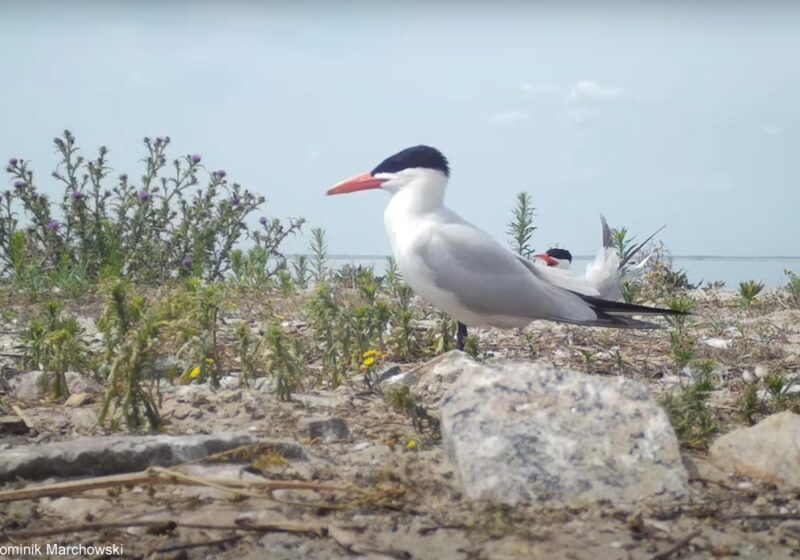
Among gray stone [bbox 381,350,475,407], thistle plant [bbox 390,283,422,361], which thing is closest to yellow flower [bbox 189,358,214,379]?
gray stone [bbox 381,350,475,407]

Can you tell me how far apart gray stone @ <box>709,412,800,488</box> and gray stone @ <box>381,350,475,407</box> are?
1.20 m

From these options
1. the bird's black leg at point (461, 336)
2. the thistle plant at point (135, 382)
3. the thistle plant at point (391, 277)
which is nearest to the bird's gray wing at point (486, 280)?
the bird's black leg at point (461, 336)

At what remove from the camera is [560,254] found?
715 cm

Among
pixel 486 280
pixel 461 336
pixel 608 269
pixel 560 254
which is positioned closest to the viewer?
pixel 461 336

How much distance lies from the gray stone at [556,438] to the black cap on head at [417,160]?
2.79m

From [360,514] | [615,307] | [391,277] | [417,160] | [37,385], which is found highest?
[417,160]

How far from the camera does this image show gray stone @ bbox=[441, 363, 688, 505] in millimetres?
2236

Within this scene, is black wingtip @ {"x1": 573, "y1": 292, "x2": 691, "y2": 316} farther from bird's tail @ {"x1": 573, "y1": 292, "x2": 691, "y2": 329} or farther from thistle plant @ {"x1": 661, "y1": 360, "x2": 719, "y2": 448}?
thistle plant @ {"x1": 661, "y1": 360, "x2": 719, "y2": 448}

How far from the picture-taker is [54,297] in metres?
6.18

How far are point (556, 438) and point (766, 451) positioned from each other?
0.61 meters

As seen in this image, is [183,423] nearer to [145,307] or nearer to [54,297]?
[145,307]

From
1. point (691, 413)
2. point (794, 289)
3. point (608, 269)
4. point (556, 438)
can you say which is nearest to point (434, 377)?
point (691, 413)

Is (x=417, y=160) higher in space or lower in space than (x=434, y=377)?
higher

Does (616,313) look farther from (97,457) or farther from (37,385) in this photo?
(97,457)
